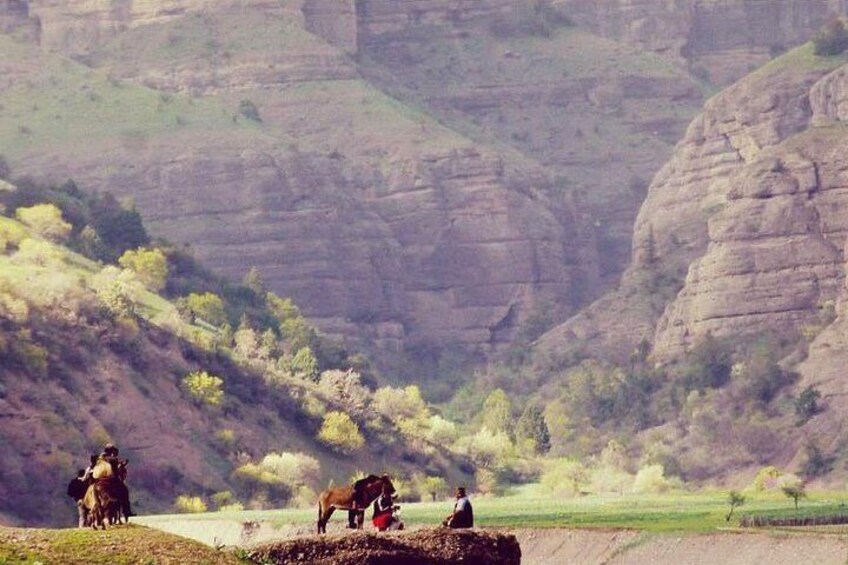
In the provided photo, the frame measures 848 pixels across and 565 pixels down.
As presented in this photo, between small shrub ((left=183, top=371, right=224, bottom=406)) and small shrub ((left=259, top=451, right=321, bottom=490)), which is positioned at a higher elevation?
small shrub ((left=183, top=371, right=224, bottom=406))

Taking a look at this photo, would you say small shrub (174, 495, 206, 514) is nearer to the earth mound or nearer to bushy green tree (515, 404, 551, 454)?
bushy green tree (515, 404, 551, 454)

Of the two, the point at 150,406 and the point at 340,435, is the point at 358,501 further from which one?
the point at 340,435

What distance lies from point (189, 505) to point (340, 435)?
66.9 ft

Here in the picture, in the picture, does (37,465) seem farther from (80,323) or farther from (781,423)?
(781,423)

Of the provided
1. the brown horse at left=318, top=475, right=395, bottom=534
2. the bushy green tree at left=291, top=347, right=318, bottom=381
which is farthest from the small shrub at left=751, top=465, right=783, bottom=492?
the brown horse at left=318, top=475, right=395, bottom=534

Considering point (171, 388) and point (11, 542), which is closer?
point (11, 542)

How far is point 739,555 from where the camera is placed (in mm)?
90312

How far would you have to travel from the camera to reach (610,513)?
114562mm

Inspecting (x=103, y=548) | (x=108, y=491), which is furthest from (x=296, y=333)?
(x=103, y=548)

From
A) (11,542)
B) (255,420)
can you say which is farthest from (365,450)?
(11,542)

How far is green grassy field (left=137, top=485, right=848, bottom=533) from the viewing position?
103688mm

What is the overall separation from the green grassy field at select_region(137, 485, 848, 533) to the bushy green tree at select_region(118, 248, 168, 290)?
175 ft

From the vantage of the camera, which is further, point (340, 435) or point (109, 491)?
point (340, 435)

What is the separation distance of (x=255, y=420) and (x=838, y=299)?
4927 centimetres
